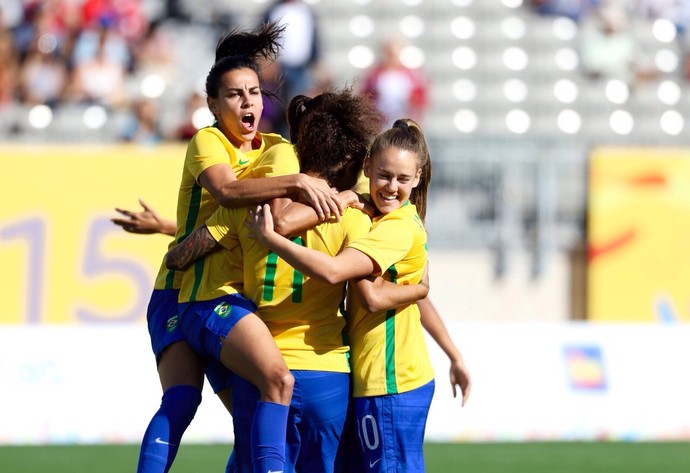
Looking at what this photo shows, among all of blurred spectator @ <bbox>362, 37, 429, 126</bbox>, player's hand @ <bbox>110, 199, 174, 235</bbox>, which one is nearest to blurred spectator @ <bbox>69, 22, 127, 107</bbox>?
blurred spectator @ <bbox>362, 37, 429, 126</bbox>

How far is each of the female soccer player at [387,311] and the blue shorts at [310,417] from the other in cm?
9

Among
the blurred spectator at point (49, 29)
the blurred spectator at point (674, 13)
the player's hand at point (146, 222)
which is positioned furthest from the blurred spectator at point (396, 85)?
the player's hand at point (146, 222)

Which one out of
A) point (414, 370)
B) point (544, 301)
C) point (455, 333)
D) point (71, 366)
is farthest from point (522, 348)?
point (414, 370)

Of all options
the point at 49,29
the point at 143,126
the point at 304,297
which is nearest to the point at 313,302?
the point at 304,297

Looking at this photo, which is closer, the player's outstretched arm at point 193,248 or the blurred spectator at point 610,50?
the player's outstretched arm at point 193,248

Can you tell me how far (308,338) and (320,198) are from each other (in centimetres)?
54

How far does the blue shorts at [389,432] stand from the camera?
15.4 feet

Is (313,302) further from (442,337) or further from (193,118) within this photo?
(193,118)

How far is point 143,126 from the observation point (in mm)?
12570

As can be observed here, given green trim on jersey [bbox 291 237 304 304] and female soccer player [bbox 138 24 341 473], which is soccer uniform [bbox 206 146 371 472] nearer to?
green trim on jersey [bbox 291 237 304 304]

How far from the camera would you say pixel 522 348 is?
9.60 metres

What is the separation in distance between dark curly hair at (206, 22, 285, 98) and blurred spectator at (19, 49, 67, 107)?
793 centimetres

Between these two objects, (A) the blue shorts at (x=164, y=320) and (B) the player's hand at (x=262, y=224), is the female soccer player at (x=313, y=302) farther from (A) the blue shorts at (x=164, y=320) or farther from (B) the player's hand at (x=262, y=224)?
(A) the blue shorts at (x=164, y=320)

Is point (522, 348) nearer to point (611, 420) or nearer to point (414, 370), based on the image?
point (611, 420)
